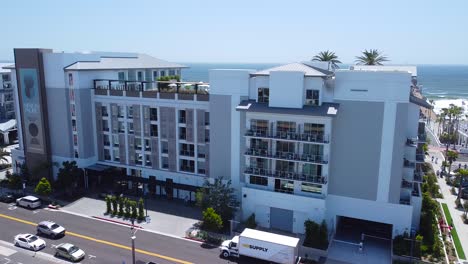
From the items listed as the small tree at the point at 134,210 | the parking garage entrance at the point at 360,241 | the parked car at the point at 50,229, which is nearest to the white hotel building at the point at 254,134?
the parking garage entrance at the point at 360,241

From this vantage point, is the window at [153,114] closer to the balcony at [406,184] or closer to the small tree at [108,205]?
the small tree at [108,205]

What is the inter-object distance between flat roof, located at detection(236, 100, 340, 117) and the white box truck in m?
15.3

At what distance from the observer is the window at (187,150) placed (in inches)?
2297

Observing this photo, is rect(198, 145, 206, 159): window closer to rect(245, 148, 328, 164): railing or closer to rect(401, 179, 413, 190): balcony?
rect(245, 148, 328, 164): railing

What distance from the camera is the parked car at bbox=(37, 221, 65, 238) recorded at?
46.5 m

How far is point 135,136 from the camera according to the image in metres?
61.9

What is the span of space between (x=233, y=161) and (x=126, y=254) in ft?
62.4

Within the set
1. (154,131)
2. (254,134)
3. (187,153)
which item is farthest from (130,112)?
(254,134)

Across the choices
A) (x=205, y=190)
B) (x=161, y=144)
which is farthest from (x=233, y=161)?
(x=161, y=144)

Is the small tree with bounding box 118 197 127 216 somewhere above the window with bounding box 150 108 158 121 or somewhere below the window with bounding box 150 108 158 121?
below

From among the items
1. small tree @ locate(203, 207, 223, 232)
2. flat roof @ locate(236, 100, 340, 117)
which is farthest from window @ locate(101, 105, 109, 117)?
small tree @ locate(203, 207, 223, 232)

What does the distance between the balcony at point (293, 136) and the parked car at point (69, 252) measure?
82.8 ft

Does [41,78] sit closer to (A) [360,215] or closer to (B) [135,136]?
(B) [135,136]

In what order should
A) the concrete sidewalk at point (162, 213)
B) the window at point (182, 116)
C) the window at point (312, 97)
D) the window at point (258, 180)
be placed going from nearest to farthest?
the window at point (312, 97), the concrete sidewalk at point (162, 213), the window at point (258, 180), the window at point (182, 116)
